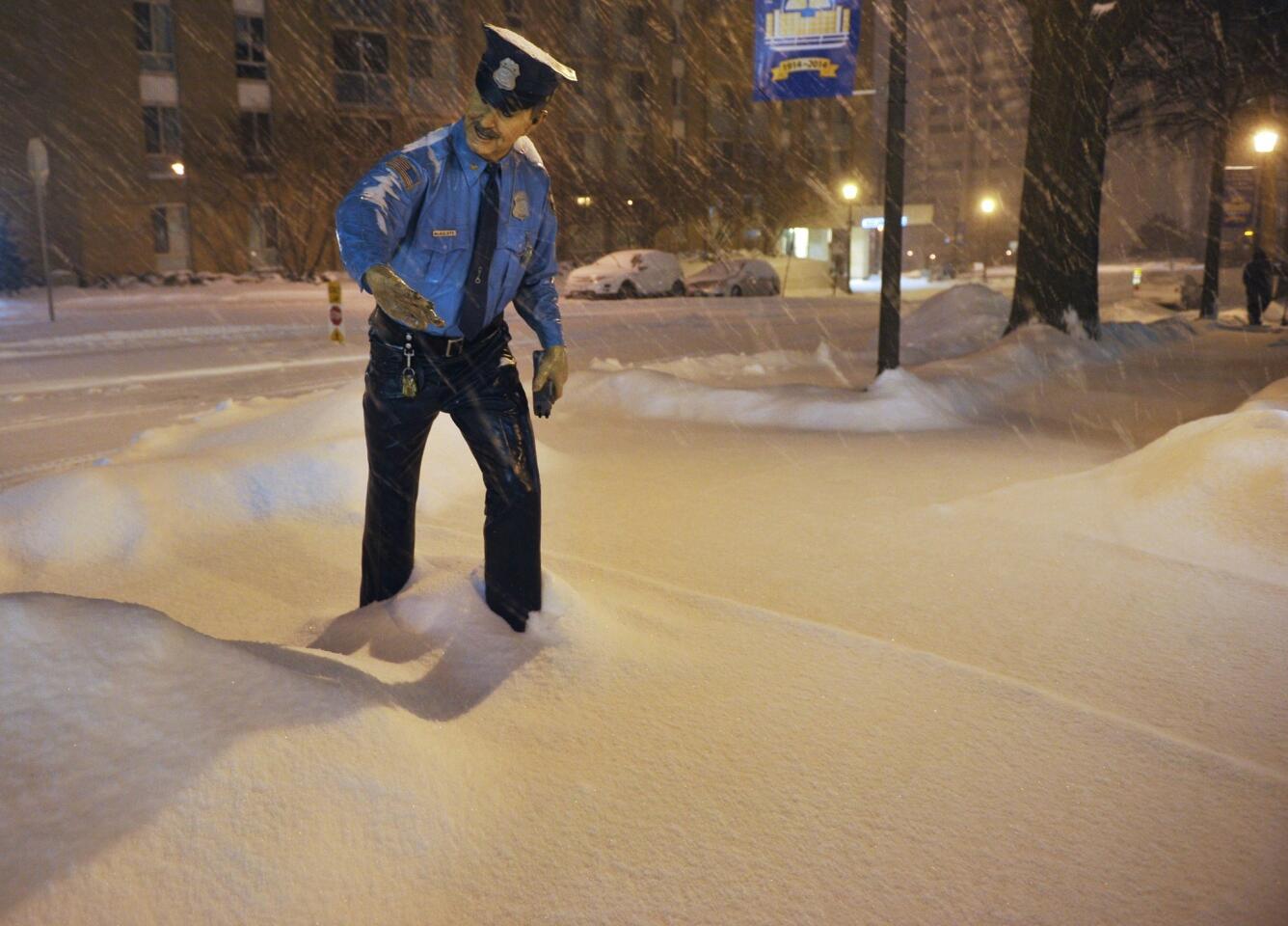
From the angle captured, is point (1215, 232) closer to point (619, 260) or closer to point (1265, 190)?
point (1265, 190)

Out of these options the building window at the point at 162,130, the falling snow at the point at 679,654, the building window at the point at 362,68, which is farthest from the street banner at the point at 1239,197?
the building window at the point at 162,130

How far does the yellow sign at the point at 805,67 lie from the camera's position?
24.2m

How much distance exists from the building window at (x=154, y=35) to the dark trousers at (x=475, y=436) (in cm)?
3721

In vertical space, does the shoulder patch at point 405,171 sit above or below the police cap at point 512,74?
below

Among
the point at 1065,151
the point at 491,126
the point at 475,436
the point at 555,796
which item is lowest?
the point at 555,796

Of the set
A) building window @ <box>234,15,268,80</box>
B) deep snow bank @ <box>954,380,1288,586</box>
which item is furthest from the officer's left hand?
building window @ <box>234,15,268,80</box>

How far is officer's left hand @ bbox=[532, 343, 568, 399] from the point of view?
3.55 meters

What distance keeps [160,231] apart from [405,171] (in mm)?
37059

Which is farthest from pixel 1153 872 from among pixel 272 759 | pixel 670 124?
pixel 670 124

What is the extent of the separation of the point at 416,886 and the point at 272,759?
0.40 meters

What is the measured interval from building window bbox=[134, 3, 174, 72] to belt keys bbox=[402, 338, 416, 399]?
3735 cm

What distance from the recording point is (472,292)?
10.9ft

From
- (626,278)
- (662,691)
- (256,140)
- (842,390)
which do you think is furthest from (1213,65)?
(256,140)

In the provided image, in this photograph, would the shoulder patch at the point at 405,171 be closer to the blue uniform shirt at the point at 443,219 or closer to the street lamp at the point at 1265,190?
the blue uniform shirt at the point at 443,219
